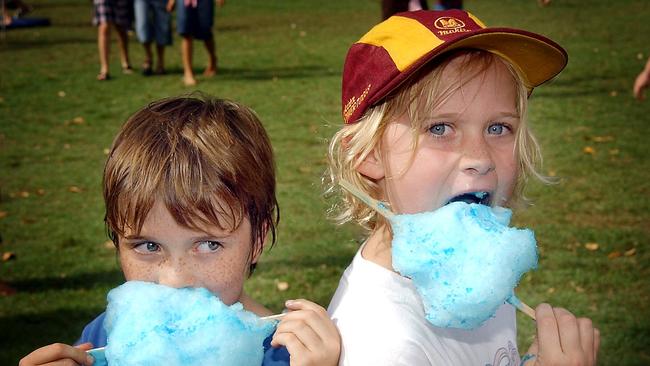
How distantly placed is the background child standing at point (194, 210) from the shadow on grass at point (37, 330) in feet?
8.42

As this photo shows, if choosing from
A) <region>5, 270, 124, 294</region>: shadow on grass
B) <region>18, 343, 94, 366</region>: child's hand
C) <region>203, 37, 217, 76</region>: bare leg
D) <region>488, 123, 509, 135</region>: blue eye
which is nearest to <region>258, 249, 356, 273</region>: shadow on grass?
<region>5, 270, 124, 294</region>: shadow on grass

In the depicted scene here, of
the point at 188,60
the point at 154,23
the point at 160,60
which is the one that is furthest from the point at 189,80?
the point at 154,23

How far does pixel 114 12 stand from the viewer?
38.2ft

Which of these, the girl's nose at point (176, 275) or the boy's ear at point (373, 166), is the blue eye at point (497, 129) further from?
the girl's nose at point (176, 275)

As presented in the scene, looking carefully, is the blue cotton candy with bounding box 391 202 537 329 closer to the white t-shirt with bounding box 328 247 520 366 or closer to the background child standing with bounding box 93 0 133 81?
the white t-shirt with bounding box 328 247 520 366

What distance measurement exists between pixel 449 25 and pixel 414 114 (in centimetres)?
25

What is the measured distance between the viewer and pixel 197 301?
1.95 metres

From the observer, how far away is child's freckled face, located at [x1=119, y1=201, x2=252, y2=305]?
200 centimetres

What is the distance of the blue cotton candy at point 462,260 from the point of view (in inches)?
77.9

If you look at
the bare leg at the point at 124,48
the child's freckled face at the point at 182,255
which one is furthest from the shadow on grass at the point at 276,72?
the child's freckled face at the point at 182,255

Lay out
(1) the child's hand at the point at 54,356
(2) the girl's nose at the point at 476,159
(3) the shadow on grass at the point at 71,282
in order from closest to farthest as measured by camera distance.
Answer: (1) the child's hand at the point at 54,356 → (2) the girl's nose at the point at 476,159 → (3) the shadow on grass at the point at 71,282

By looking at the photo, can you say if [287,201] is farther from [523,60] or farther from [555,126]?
[523,60]

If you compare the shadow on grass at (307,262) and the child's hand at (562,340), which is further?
the shadow on grass at (307,262)

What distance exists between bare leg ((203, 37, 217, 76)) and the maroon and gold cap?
915 centimetres
